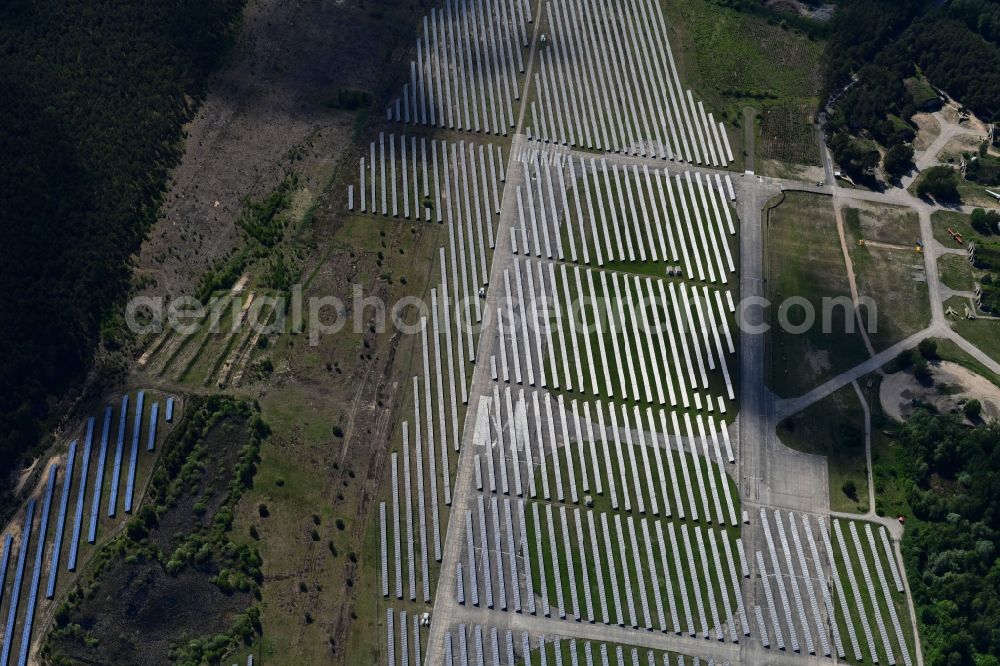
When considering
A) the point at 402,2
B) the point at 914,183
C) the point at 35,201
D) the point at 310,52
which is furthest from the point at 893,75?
the point at 35,201

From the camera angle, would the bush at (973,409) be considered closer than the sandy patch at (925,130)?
Yes

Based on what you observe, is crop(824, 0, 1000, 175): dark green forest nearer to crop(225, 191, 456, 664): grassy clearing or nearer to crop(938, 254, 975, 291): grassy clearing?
crop(938, 254, 975, 291): grassy clearing

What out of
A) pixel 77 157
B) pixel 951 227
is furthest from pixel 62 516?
pixel 951 227

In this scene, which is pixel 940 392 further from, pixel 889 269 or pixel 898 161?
pixel 898 161

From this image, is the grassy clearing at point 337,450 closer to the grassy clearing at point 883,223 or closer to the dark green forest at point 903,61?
the grassy clearing at point 883,223

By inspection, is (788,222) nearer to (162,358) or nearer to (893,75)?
(893,75)

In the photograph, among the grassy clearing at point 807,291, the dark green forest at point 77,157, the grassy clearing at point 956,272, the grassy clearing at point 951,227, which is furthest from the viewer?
the grassy clearing at point 951,227

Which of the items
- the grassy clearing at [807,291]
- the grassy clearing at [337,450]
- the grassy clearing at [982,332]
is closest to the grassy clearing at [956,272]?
the grassy clearing at [982,332]
